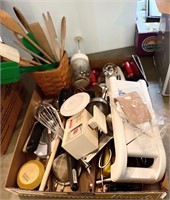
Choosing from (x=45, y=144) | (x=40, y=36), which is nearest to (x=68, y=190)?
(x=45, y=144)

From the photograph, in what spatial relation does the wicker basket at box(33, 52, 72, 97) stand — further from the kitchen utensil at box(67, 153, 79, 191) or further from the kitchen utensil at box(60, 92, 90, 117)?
the kitchen utensil at box(67, 153, 79, 191)

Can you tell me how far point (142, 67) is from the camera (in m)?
0.94

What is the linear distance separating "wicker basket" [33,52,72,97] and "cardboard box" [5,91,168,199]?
9 centimetres

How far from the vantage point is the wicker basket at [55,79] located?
2.47ft

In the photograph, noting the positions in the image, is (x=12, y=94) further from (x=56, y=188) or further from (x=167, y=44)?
(x=167, y=44)

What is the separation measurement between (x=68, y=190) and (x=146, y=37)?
68 cm

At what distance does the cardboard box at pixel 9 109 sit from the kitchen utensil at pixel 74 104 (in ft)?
0.74

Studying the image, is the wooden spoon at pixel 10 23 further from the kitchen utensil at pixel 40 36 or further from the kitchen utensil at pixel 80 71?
the kitchen utensil at pixel 80 71

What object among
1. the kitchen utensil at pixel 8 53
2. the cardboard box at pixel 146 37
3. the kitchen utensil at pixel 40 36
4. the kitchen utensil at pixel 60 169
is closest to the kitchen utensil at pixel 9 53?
the kitchen utensil at pixel 8 53

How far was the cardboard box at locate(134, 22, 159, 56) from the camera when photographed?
918mm

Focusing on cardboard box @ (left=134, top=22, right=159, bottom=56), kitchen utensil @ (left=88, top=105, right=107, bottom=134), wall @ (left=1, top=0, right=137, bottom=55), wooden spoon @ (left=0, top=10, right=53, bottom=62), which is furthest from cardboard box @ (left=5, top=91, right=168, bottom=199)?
cardboard box @ (left=134, top=22, right=159, bottom=56)

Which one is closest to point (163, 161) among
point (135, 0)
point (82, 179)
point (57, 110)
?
point (82, 179)

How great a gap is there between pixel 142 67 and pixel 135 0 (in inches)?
10.5

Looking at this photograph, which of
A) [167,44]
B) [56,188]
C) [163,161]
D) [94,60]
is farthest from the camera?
[94,60]
